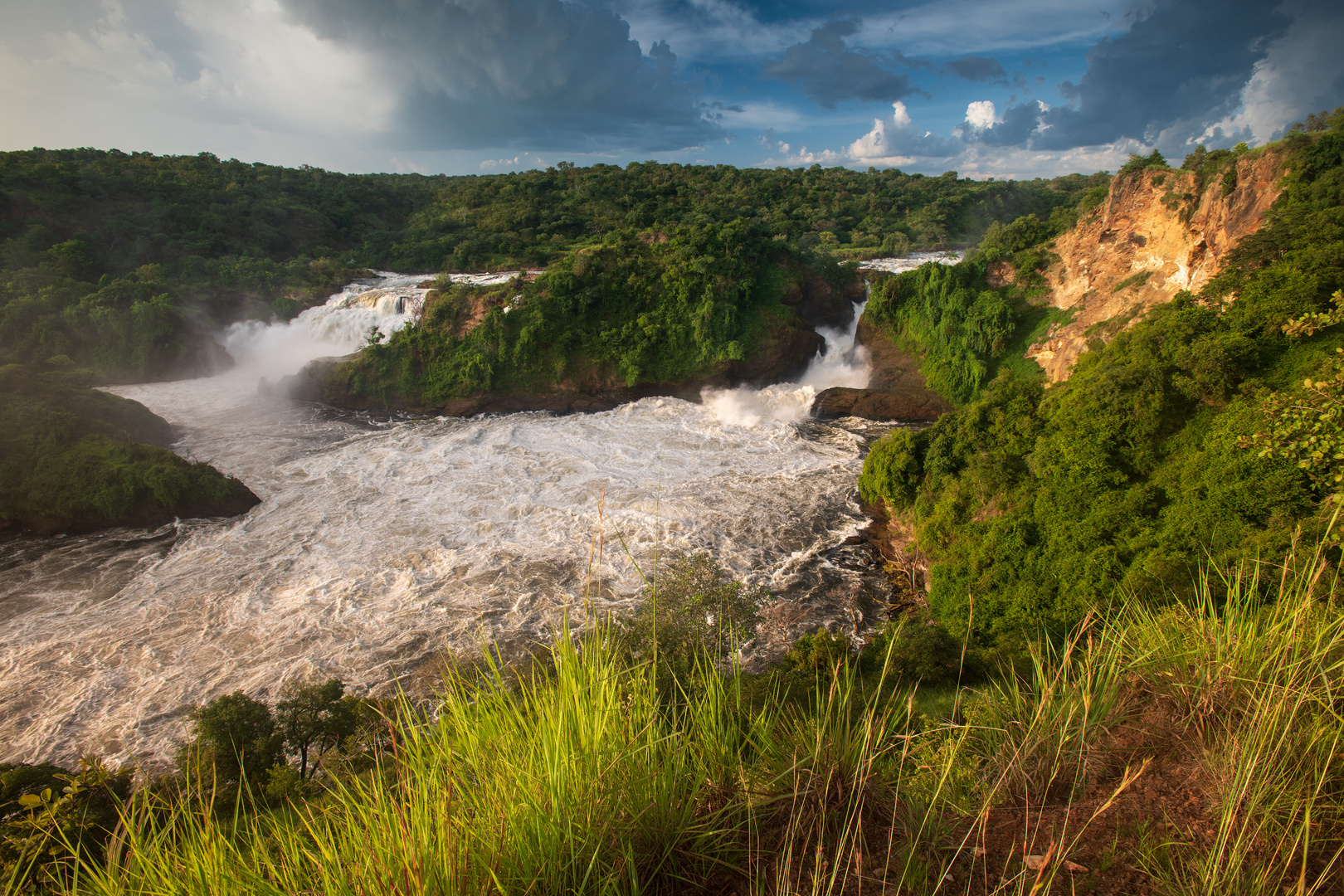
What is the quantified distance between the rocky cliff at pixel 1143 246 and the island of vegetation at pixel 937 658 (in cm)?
15

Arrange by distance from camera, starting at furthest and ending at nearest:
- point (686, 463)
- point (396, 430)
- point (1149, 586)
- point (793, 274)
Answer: point (793, 274)
point (396, 430)
point (686, 463)
point (1149, 586)

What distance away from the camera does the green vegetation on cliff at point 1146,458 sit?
10484 mm

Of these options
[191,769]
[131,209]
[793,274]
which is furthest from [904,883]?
[131,209]

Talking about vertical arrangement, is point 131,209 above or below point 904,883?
above

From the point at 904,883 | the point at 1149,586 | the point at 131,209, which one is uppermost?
the point at 131,209

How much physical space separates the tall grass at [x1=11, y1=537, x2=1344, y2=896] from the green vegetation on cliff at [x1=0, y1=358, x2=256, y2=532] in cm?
1904

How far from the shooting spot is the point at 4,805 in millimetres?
6816

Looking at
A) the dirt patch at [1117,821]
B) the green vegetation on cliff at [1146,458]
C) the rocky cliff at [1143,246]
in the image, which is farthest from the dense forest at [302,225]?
the dirt patch at [1117,821]

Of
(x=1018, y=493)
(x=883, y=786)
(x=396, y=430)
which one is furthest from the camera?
(x=396, y=430)

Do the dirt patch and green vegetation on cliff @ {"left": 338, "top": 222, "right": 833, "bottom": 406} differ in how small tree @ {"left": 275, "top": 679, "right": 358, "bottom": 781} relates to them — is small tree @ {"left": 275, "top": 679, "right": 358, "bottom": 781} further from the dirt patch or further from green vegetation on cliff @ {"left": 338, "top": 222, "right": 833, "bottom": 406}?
green vegetation on cliff @ {"left": 338, "top": 222, "right": 833, "bottom": 406}

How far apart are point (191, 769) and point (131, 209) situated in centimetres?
4783

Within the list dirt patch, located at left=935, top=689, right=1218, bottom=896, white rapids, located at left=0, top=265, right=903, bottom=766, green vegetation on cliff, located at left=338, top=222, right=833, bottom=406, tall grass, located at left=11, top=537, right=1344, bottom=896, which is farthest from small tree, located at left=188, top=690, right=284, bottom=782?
green vegetation on cliff, located at left=338, top=222, right=833, bottom=406

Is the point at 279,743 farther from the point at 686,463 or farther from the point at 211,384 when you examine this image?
the point at 211,384

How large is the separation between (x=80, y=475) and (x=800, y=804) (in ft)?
74.0
